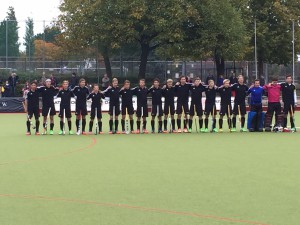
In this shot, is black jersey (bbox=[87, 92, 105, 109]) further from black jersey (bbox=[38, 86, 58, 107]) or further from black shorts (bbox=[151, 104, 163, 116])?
black shorts (bbox=[151, 104, 163, 116])

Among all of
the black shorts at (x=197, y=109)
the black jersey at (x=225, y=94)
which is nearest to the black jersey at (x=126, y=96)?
the black shorts at (x=197, y=109)

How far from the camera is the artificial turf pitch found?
8.50 m

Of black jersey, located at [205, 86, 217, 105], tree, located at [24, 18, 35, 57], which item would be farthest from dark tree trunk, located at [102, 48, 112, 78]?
black jersey, located at [205, 86, 217, 105]

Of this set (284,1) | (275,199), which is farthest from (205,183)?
(284,1)

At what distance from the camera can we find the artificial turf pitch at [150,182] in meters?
8.50

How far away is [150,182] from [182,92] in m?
11.4

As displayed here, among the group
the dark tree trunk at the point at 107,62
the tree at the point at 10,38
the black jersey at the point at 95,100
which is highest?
the tree at the point at 10,38

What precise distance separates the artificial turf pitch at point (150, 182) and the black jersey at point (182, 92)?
3907 millimetres

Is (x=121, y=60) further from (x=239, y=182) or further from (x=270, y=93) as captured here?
(x=239, y=182)

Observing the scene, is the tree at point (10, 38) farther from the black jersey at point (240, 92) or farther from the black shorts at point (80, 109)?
the black jersey at point (240, 92)

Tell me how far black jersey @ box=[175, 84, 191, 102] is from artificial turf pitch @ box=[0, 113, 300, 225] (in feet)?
12.8

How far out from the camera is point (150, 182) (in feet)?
36.4

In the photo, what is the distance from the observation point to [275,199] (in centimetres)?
950

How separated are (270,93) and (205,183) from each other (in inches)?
469
